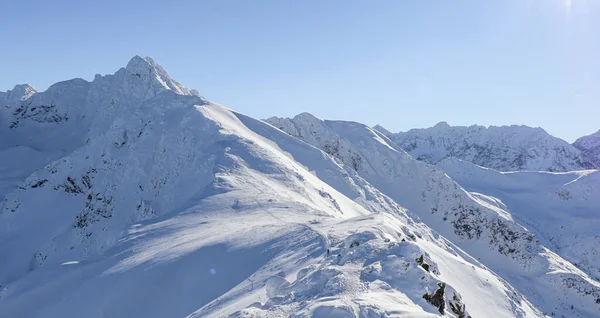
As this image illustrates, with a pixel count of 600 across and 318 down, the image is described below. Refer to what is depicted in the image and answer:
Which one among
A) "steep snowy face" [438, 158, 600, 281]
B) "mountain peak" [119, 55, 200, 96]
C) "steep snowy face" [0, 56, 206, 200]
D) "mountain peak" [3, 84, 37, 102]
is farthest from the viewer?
"mountain peak" [3, 84, 37, 102]

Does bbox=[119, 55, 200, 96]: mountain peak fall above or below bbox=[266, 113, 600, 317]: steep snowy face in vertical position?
above

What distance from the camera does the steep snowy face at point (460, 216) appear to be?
191 ft

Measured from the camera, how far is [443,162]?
134 metres

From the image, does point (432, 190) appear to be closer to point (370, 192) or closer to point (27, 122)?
point (370, 192)

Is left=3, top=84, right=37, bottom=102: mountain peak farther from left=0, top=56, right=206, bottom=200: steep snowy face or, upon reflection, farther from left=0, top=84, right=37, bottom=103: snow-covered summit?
left=0, top=56, right=206, bottom=200: steep snowy face

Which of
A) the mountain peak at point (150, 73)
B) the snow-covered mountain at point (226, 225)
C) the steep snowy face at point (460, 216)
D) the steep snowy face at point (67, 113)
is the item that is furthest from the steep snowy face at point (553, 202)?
the steep snowy face at point (67, 113)

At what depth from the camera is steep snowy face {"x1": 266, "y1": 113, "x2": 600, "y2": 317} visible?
58.2 metres

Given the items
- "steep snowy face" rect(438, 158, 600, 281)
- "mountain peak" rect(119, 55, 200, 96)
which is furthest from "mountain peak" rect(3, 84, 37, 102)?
"steep snowy face" rect(438, 158, 600, 281)

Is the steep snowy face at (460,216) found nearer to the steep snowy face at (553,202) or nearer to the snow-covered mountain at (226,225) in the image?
the snow-covered mountain at (226,225)

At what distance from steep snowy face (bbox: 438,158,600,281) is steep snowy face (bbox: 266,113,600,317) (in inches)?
462

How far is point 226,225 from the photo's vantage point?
84.4 ft

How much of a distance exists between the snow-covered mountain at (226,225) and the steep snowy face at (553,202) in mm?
13333

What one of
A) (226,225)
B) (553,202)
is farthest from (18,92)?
(553,202)

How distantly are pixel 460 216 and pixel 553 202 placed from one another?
52.9 metres
